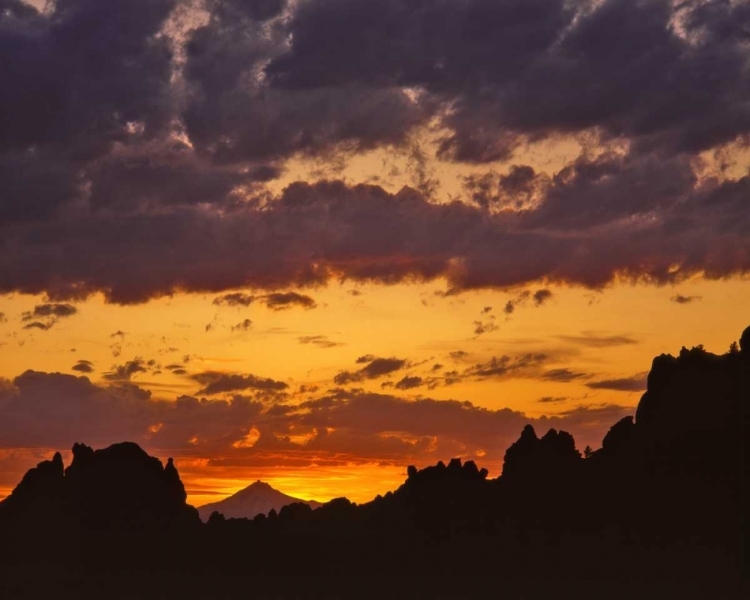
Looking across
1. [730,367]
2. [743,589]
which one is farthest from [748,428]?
[743,589]

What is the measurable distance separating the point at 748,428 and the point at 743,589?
962 inches

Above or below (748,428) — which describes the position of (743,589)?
below

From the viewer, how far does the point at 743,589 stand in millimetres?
198625

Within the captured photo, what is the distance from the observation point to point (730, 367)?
199375 millimetres

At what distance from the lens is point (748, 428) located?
200 m

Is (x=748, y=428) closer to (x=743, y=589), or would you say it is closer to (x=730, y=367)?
(x=730, y=367)

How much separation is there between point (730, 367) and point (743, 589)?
111 ft

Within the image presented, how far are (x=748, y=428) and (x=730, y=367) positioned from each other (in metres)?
9.82

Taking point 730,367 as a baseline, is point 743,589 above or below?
below
